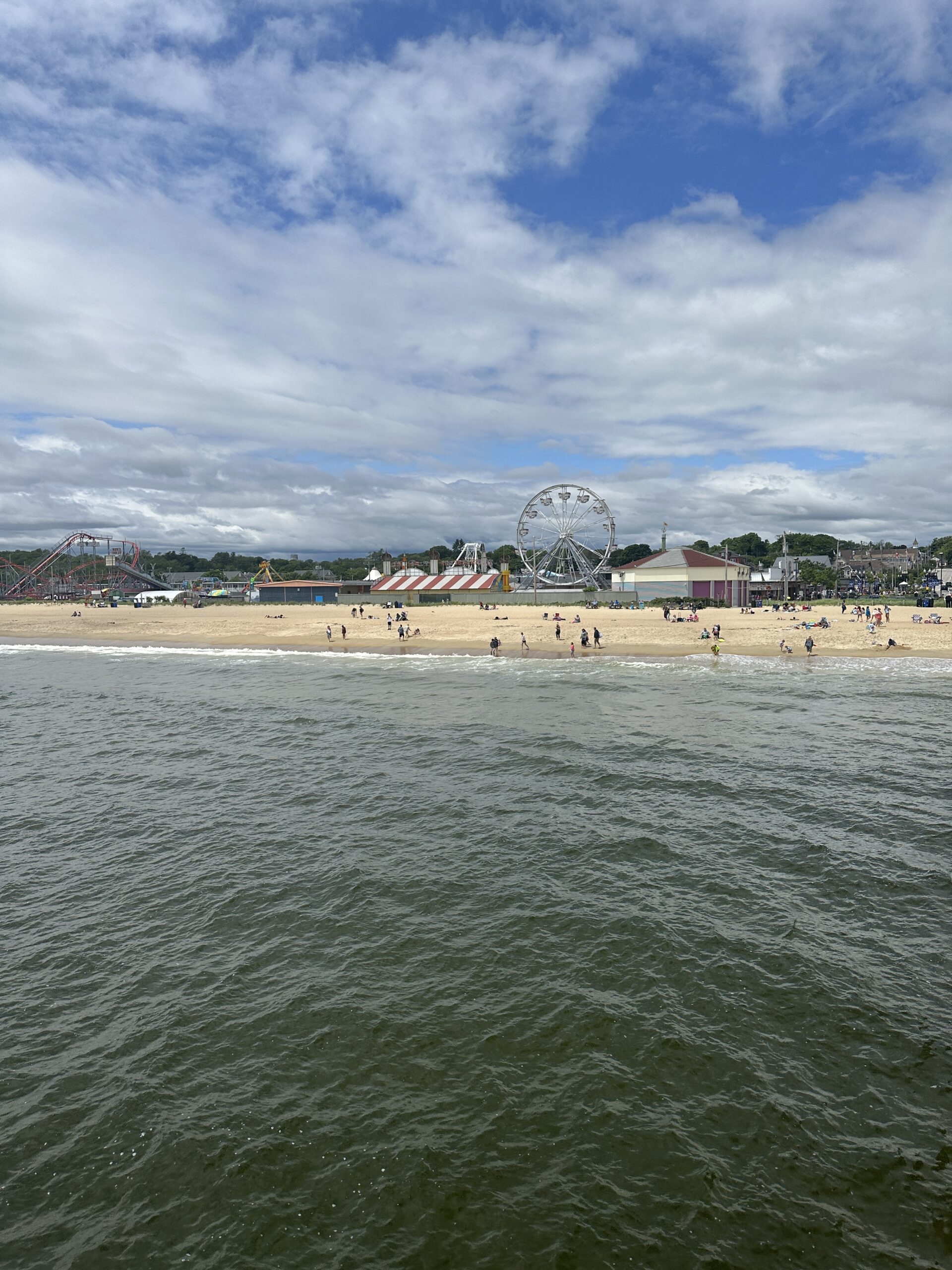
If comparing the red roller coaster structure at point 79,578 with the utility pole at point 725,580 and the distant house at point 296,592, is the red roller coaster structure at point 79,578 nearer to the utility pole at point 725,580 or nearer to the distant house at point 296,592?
the distant house at point 296,592

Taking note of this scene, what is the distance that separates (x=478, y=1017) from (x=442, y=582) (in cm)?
9360

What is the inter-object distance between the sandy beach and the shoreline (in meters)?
0.16

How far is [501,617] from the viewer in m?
66.4

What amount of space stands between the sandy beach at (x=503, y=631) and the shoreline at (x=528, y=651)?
163 millimetres

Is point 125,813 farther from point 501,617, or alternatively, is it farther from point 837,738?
point 501,617

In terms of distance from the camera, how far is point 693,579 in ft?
287

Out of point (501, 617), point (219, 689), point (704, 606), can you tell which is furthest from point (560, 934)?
point (704, 606)

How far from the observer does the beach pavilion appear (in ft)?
285

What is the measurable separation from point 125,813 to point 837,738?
21.6m

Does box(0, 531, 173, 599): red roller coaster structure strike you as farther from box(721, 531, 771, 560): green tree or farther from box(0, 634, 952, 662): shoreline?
box(721, 531, 771, 560): green tree

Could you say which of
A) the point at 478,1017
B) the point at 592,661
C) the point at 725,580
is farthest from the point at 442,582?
the point at 478,1017

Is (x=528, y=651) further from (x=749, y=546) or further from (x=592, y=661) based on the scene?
(x=749, y=546)

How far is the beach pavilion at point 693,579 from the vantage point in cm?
8688

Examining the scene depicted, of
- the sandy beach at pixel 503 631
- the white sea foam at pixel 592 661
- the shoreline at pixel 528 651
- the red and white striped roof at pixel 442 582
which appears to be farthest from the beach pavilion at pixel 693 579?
the white sea foam at pixel 592 661
